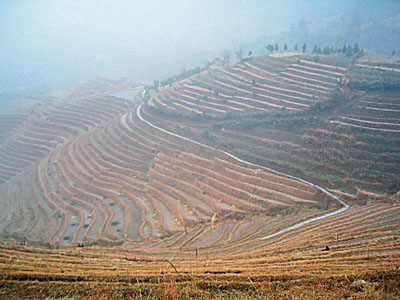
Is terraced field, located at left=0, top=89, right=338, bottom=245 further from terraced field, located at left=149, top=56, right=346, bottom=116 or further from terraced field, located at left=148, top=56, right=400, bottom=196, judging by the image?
terraced field, located at left=149, top=56, right=346, bottom=116

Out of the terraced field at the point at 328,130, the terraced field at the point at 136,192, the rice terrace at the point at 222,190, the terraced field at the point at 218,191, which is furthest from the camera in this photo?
the terraced field at the point at 328,130

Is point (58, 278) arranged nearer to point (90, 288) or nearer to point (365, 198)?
point (90, 288)

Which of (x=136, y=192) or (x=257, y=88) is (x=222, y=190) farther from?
(x=257, y=88)

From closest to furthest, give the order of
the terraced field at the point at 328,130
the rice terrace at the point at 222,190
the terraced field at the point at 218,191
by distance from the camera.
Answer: the rice terrace at the point at 222,190
the terraced field at the point at 218,191
the terraced field at the point at 328,130

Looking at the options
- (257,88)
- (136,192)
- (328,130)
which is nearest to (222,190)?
(136,192)

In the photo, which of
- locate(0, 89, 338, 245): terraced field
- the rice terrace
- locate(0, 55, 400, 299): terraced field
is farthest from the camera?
locate(0, 89, 338, 245): terraced field

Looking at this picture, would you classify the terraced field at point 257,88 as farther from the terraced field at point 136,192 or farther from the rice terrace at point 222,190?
the terraced field at point 136,192

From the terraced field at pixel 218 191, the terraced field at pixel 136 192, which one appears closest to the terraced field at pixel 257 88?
the terraced field at pixel 218 191

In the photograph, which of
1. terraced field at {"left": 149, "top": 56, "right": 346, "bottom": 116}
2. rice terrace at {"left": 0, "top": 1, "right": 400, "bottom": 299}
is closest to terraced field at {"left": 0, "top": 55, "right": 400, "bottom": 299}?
rice terrace at {"left": 0, "top": 1, "right": 400, "bottom": 299}
